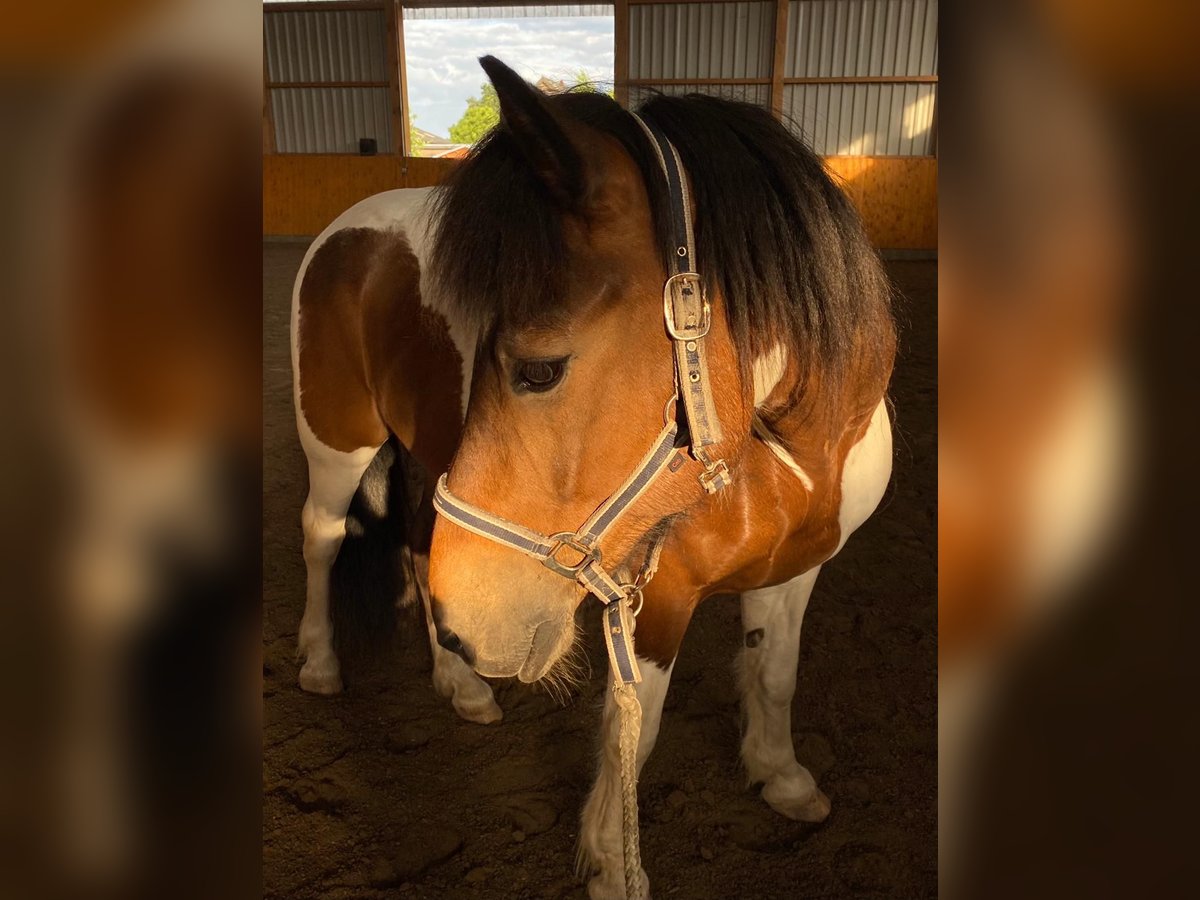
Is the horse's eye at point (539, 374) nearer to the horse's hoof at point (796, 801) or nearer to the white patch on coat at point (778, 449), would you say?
the white patch on coat at point (778, 449)

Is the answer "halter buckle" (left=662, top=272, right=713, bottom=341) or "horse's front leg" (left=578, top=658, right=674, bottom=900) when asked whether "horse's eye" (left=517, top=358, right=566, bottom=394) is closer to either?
"halter buckle" (left=662, top=272, right=713, bottom=341)

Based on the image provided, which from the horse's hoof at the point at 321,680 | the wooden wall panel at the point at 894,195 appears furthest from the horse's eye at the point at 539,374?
the wooden wall panel at the point at 894,195

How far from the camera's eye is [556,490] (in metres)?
1.13

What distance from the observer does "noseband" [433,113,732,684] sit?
1.09m

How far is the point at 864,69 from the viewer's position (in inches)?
429

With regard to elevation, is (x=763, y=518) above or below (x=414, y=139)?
below

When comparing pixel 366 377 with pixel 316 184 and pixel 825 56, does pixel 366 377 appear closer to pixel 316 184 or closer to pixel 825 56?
pixel 316 184

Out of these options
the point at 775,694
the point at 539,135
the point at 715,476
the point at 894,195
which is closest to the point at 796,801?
the point at 775,694

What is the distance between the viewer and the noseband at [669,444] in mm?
1093

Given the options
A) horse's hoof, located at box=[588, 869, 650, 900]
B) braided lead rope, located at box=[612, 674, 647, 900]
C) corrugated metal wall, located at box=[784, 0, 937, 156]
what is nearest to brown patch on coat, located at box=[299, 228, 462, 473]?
braided lead rope, located at box=[612, 674, 647, 900]

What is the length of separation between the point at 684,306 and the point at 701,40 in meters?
11.5

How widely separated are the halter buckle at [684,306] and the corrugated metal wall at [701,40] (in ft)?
36.8

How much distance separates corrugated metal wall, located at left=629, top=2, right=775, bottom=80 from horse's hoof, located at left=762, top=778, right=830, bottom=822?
35.9 feet
